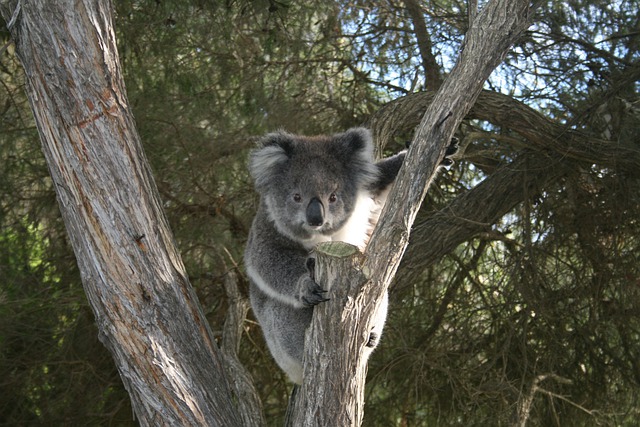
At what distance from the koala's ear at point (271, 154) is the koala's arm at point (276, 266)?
0.34m

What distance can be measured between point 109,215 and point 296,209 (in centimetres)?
101

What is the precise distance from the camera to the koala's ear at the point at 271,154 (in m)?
3.78

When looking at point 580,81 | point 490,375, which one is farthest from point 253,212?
point 580,81

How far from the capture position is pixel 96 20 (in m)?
Answer: 3.06

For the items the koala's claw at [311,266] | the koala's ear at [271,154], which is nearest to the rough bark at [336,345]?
the koala's claw at [311,266]

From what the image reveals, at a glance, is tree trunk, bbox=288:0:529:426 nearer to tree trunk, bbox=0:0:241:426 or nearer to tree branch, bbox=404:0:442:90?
tree trunk, bbox=0:0:241:426

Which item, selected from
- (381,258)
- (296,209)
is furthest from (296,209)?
(381,258)

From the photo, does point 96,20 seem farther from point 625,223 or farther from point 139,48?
point 625,223

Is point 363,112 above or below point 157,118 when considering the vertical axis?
above

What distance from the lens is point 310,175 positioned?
3.68 metres

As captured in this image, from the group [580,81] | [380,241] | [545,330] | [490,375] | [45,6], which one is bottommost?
[490,375]

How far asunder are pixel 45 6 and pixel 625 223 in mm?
4017

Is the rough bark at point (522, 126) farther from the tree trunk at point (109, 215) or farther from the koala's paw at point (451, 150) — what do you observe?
the tree trunk at point (109, 215)

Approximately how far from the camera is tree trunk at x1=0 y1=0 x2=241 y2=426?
2.91 m
